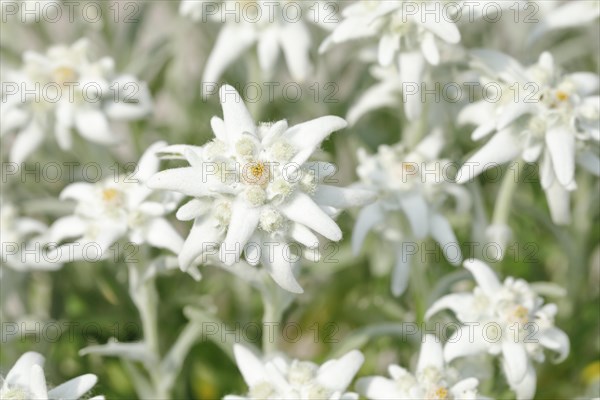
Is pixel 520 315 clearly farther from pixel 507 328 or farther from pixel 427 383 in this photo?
pixel 427 383

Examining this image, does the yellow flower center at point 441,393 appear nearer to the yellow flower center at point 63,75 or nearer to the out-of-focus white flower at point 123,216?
the out-of-focus white flower at point 123,216

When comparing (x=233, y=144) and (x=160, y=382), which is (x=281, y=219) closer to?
(x=233, y=144)

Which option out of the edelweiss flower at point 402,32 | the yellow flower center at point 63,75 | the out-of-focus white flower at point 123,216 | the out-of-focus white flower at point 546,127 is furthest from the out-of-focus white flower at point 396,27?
the yellow flower center at point 63,75

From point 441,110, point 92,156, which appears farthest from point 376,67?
point 92,156

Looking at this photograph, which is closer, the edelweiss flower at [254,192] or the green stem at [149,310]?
the edelweiss flower at [254,192]

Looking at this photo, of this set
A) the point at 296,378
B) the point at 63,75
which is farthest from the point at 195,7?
the point at 296,378

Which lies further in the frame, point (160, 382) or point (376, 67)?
point (376, 67)
